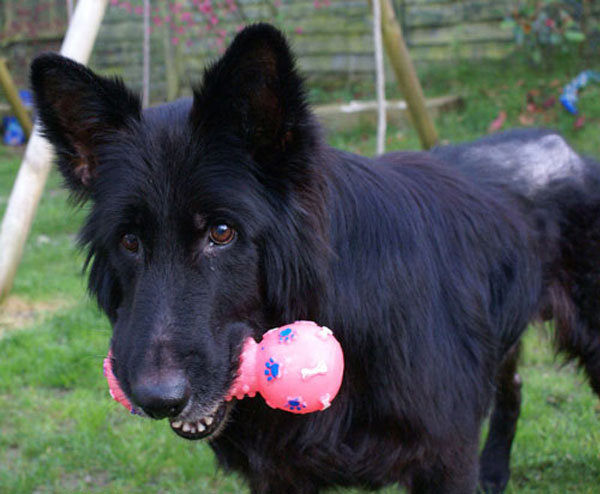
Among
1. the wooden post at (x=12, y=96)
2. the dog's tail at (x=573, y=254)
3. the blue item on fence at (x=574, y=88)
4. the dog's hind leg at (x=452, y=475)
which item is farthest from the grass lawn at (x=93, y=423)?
the blue item on fence at (x=574, y=88)

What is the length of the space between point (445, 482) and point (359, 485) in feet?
1.08

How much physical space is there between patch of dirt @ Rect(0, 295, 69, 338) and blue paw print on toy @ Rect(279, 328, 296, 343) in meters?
3.90

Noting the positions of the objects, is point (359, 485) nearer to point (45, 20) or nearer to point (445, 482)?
point (445, 482)

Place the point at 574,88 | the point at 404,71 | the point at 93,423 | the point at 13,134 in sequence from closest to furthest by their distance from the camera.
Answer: the point at 93,423
the point at 404,71
the point at 574,88
the point at 13,134

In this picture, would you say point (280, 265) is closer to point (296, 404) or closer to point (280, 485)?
point (296, 404)

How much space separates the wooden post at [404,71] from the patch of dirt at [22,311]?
340 cm

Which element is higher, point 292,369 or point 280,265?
point 280,265

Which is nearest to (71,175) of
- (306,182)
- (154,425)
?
(306,182)

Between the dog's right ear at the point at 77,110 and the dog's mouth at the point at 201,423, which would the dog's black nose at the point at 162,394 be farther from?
the dog's right ear at the point at 77,110

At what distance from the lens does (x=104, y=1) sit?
547 cm

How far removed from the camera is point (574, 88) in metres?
9.82

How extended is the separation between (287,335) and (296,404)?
0.22 metres

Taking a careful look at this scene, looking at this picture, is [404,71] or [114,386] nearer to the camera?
[114,386]

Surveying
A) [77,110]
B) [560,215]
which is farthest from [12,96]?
[560,215]
